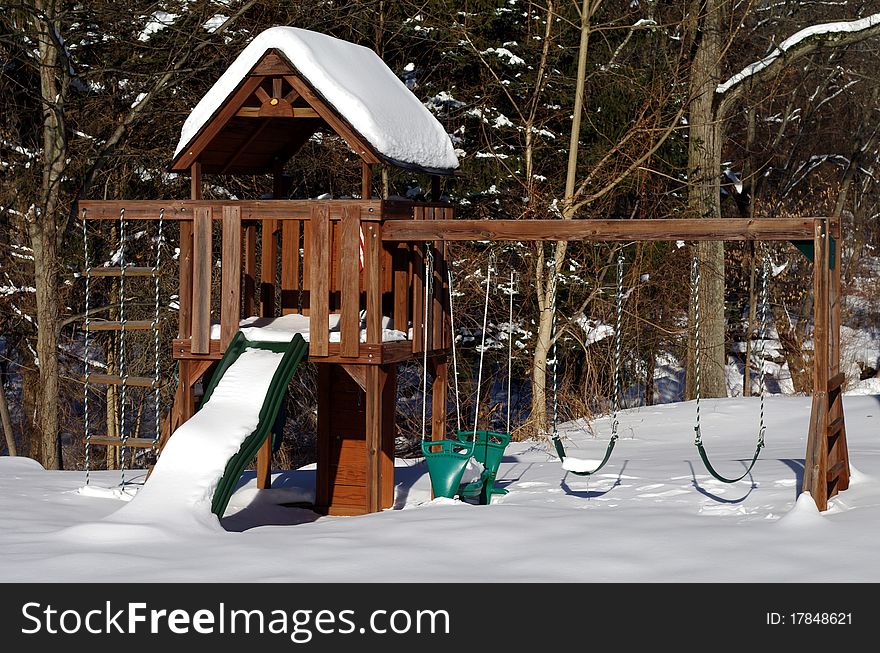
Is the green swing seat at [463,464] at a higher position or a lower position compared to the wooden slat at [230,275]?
lower

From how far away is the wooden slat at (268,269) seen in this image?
10.9 metres

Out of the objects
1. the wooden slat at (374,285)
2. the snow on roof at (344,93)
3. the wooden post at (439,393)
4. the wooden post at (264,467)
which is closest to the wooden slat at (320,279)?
the wooden slat at (374,285)

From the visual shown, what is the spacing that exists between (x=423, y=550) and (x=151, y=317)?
13188 millimetres

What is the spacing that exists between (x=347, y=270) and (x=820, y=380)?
3.61m

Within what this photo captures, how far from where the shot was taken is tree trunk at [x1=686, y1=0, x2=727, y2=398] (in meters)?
18.7

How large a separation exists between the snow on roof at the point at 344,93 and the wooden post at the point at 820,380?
11.2 feet

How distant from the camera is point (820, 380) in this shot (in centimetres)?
799

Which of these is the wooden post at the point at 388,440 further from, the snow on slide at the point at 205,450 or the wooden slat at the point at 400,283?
the snow on slide at the point at 205,450

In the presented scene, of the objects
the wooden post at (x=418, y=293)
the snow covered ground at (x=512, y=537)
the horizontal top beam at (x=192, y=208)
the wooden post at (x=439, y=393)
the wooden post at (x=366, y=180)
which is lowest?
the snow covered ground at (x=512, y=537)

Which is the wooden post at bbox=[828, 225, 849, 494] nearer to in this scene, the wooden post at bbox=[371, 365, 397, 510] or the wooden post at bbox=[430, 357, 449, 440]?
the wooden post at bbox=[371, 365, 397, 510]

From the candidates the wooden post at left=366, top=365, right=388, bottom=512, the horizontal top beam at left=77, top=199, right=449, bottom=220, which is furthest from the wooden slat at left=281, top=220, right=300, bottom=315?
the wooden post at left=366, top=365, right=388, bottom=512

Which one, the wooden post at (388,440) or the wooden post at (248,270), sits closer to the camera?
the wooden post at (388,440)

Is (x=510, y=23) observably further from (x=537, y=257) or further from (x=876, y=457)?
(x=876, y=457)

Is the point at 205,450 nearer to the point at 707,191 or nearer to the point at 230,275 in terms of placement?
the point at 230,275
